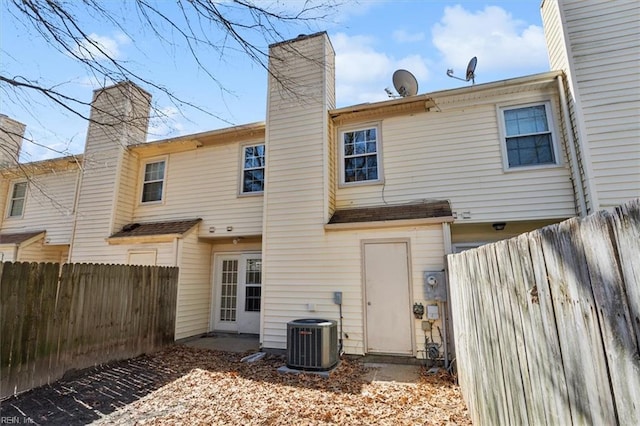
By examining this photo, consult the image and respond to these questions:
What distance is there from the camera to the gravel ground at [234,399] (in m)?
3.89

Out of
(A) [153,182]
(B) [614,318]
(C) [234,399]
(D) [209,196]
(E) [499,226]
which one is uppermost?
(A) [153,182]

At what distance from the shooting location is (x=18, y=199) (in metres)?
11.8

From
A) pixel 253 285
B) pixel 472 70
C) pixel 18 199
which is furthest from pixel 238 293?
pixel 18 199

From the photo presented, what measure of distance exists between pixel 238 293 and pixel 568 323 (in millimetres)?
8754

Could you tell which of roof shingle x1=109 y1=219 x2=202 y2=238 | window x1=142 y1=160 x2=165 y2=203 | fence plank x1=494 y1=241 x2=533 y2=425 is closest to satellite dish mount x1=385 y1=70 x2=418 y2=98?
roof shingle x1=109 y1=219 x2=202 y2=238

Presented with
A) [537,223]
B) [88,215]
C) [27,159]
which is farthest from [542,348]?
[88,215]

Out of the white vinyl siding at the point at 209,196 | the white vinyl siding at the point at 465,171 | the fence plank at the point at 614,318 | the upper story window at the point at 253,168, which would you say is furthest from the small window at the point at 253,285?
the fence plank at the point at 614,318

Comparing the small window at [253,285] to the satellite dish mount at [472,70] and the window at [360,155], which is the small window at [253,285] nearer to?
the window at [360,155]

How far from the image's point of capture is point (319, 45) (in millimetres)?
8172

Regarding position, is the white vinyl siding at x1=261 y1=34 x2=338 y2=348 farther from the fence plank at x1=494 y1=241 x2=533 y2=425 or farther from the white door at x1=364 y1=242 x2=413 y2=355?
the fence plank at x1=494 y1=241 x2=533 y2=425

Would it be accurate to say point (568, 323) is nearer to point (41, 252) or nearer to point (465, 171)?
point (465, 171)

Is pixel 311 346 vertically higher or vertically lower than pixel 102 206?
lower

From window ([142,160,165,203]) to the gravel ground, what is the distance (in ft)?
17.8

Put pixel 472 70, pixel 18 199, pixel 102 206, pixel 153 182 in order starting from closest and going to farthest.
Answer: pixel 472 70 → pixel 102 206 → pixel 153 182 → pixel 18 199
